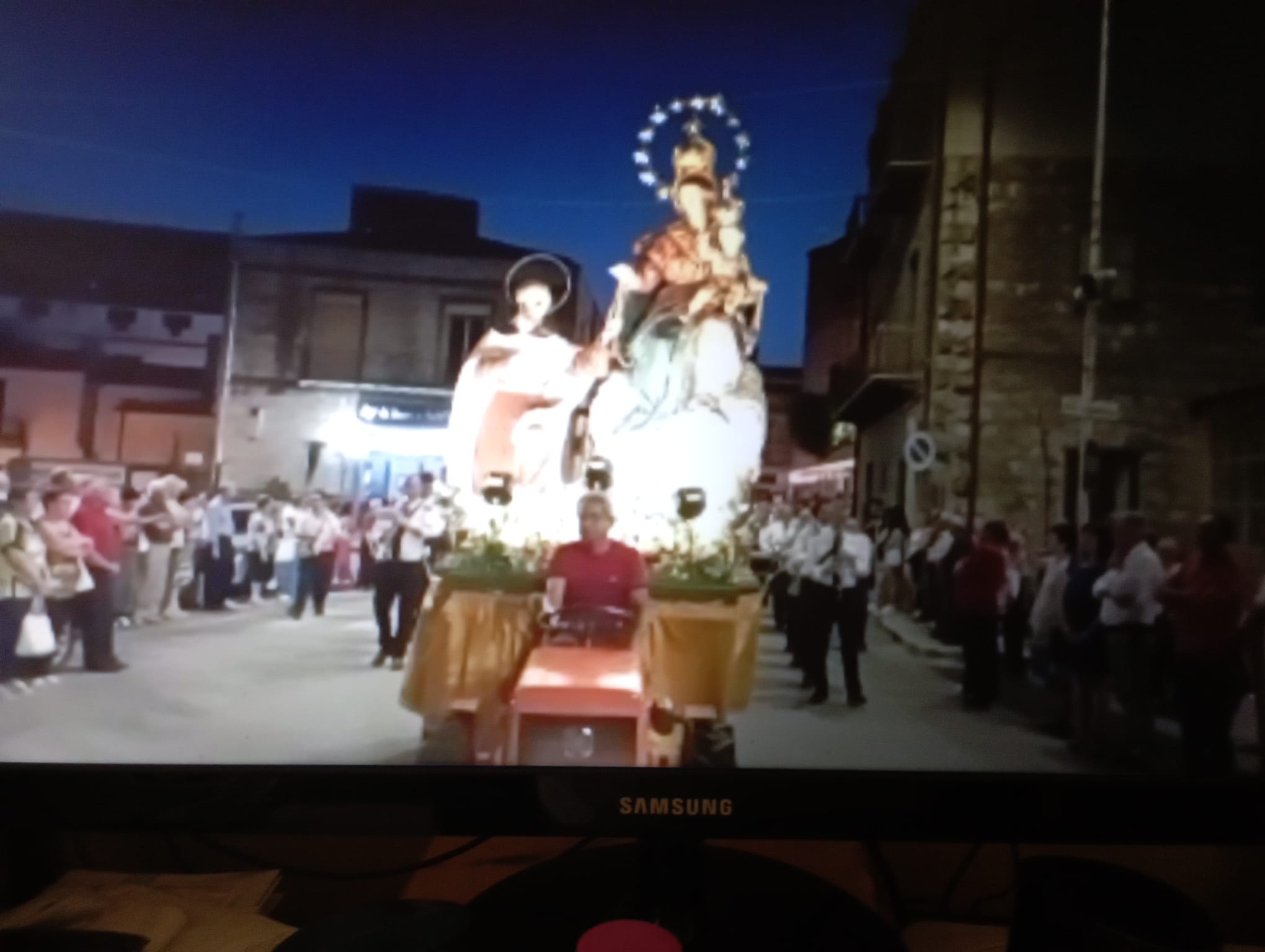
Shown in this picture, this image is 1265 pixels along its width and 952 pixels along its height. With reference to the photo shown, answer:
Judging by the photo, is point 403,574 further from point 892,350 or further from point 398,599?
A: point 892,350

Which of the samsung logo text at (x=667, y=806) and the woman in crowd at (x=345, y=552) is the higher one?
the woman in crowd at (x=345, y=552)

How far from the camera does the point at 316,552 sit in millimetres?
735

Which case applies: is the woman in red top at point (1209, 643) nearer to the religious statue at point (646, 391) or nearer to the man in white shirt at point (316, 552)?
the religious statue at point (646, 391)

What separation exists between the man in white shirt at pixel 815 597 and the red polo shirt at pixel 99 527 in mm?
553

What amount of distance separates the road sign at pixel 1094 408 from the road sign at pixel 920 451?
116mm

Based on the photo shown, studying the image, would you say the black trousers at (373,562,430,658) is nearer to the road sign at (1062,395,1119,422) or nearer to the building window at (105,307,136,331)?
the building window at (105,307,136,331)

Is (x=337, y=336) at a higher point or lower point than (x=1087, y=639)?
higher

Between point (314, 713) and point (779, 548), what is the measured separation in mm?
409

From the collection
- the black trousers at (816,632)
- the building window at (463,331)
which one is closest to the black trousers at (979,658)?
the black trousers at (816,632)

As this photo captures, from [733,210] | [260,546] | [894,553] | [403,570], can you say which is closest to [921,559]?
[894,553]

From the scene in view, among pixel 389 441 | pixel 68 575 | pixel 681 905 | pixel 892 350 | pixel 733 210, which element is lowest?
pixel 681 905

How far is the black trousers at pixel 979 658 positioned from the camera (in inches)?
28.9

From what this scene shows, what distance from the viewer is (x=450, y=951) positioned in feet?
2.12

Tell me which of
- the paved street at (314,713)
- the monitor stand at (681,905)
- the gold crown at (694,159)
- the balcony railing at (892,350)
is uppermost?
the gold crown at (694,159)
